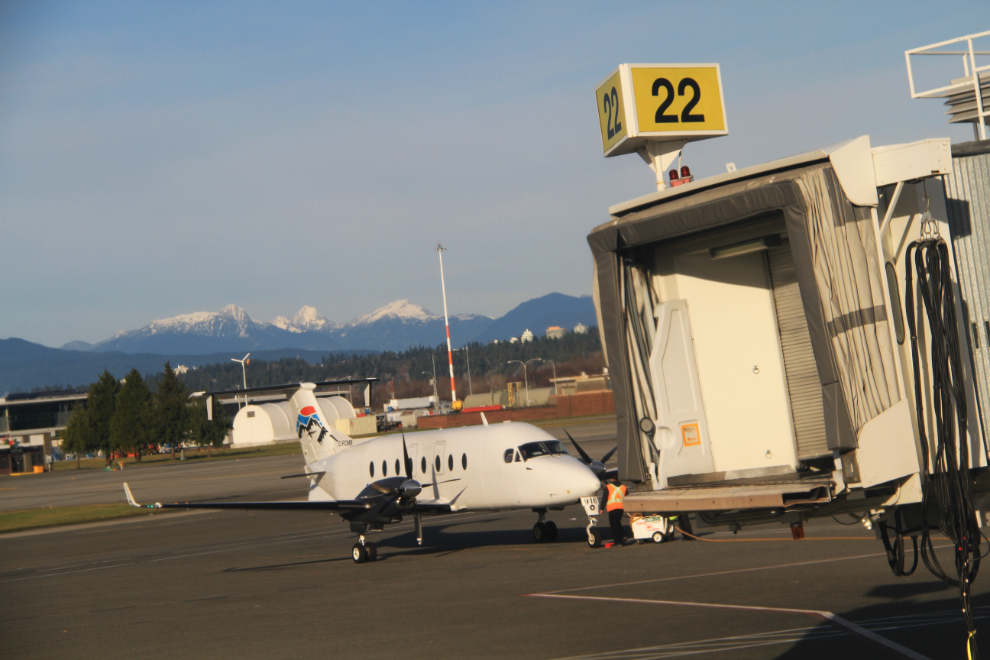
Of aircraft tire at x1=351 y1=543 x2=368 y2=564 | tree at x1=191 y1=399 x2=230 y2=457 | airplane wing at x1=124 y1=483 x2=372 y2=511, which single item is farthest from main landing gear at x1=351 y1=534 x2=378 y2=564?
tree at x1=191 y1=399 x2=230 y2=457

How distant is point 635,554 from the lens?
1745 centimetres

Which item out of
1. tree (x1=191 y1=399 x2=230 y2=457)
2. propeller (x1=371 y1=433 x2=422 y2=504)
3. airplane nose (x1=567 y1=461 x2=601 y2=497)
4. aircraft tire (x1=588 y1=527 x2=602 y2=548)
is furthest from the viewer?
tree (x1=191 y1=399 x2=230 y2=457)

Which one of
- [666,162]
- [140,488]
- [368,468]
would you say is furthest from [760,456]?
[140,488]

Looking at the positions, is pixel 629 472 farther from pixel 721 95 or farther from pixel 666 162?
pixel 721 95

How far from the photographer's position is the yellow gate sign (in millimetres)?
12086

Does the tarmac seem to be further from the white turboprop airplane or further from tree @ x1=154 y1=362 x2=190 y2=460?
tree @ x1=154 y1=362 x2=190 y2=460

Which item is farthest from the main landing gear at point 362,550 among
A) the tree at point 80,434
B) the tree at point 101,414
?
the tree at point 80,434

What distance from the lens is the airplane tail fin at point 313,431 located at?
25.2 metres

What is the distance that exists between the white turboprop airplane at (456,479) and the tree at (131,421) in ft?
208

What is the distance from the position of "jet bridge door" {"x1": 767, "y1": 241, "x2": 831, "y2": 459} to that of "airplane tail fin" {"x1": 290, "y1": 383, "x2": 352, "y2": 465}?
1856 centimetres

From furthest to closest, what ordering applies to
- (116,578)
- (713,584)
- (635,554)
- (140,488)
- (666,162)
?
(140,488)
(116,578)
(635,554)
(713,584)
(666,162)

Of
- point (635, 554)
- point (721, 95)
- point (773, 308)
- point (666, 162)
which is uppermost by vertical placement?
point (721, 95)

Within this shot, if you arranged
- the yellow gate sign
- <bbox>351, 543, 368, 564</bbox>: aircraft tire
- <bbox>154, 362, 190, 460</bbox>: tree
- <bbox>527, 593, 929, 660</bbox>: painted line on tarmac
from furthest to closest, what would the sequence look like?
<bbox>154, 362, 190, 460</bbox>: tree < <bbox>351, 543, 368, 564</bbox>: aircraft tire < the yellow gate sign < <bbox>527, 593, 929, 660</bbox>: painted line on tarmac

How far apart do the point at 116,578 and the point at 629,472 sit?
17.9 m
